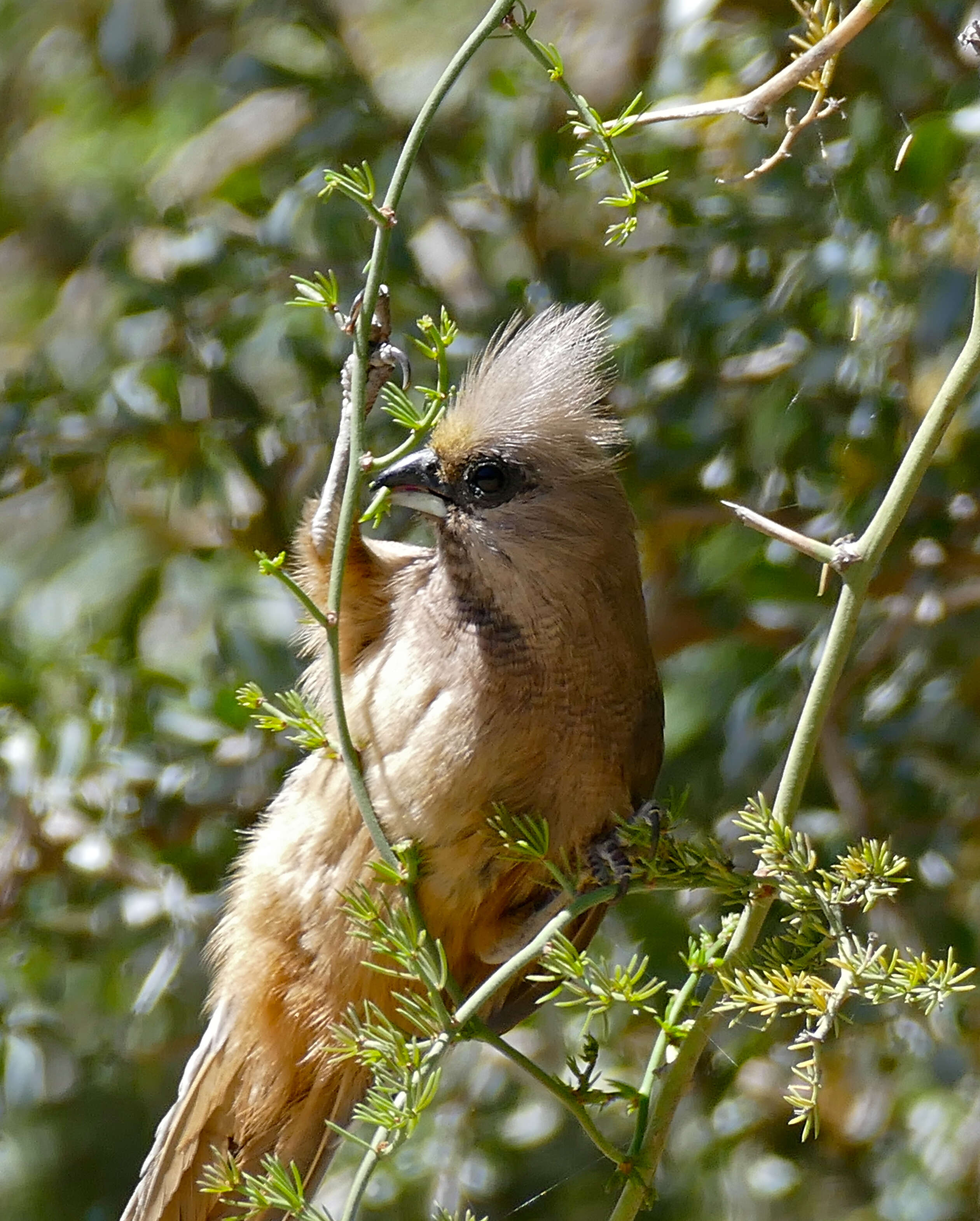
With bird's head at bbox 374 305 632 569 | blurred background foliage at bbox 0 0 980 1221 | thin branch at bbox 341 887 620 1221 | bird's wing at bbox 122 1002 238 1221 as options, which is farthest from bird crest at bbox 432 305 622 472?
bird's wing at bbox 122 1002 238 1221

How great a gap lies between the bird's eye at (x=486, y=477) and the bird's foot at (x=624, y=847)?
0.58 m

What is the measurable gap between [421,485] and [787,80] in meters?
1.01

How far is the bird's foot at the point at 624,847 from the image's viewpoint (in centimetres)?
204

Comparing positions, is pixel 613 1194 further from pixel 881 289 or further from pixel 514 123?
pixel 514 123

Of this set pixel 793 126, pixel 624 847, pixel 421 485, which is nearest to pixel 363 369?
pixel 793 126

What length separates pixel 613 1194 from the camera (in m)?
3.00

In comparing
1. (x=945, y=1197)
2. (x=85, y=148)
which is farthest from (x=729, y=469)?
(x=85, y=148)

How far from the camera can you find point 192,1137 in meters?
2.98

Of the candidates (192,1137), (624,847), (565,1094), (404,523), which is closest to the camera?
(565,1094)

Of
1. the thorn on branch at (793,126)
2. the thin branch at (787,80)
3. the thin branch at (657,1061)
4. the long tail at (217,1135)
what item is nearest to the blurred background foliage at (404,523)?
the long tail at (217,1135)

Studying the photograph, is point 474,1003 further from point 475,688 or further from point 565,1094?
point 475,688

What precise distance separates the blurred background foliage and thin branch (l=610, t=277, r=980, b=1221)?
1.17 m

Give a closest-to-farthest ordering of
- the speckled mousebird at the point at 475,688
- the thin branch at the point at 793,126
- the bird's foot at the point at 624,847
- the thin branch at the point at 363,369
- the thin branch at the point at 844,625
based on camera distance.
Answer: the thin branch at the point at 844,625 < the thin branch at the point at 363,369 < the thin branch at the point at 793,126 < the bird's foot at the point at 624,847 < the speckled mousebird at the point at 475,688

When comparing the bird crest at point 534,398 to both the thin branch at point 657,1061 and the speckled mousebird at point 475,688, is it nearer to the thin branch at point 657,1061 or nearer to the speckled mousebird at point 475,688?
the speckled mousebird at point 475,688
